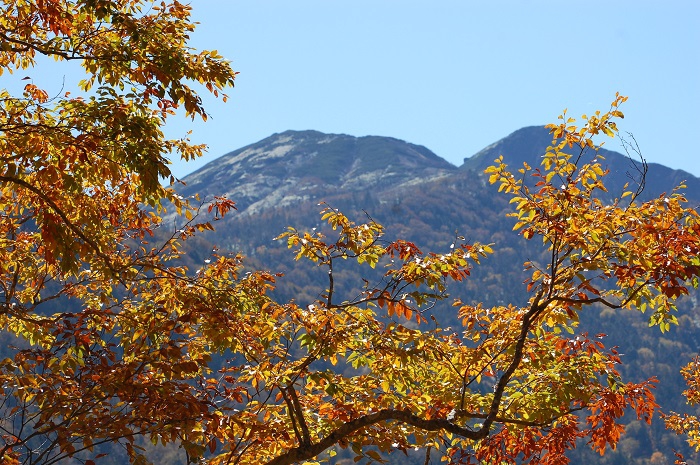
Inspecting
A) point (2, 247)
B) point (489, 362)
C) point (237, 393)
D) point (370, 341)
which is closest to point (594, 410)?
point (489, 362)

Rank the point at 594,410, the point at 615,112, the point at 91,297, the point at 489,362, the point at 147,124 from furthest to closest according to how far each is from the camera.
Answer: the point at 91,297
the point at 594,410
the point at 489,362
the point at 615,112
the point at 147,124

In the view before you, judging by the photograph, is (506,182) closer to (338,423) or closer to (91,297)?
(338,423)

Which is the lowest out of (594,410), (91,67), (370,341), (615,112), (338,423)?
(594,410)

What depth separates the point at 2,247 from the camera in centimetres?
905

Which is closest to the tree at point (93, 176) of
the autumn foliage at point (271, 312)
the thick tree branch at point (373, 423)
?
the autumn foliage at point (271, 312)

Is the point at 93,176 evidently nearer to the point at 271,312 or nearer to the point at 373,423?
the point at 271,312

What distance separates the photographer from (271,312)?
26.7 ft

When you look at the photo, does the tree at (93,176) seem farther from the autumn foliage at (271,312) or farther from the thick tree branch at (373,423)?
the thick tree branch at (373,423)

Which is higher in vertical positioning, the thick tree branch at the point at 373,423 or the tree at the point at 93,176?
the tree at the point at 93,176

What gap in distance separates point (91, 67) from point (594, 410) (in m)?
7.23

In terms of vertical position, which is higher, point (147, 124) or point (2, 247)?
point (147, 124)

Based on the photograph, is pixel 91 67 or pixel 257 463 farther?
pixel 257 463

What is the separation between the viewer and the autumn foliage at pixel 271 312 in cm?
664

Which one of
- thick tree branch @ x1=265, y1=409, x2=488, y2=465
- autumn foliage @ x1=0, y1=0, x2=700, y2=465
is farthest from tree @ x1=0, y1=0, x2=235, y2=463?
thick tree branch @ x1=265, y1=409, x2=488, y2=465
